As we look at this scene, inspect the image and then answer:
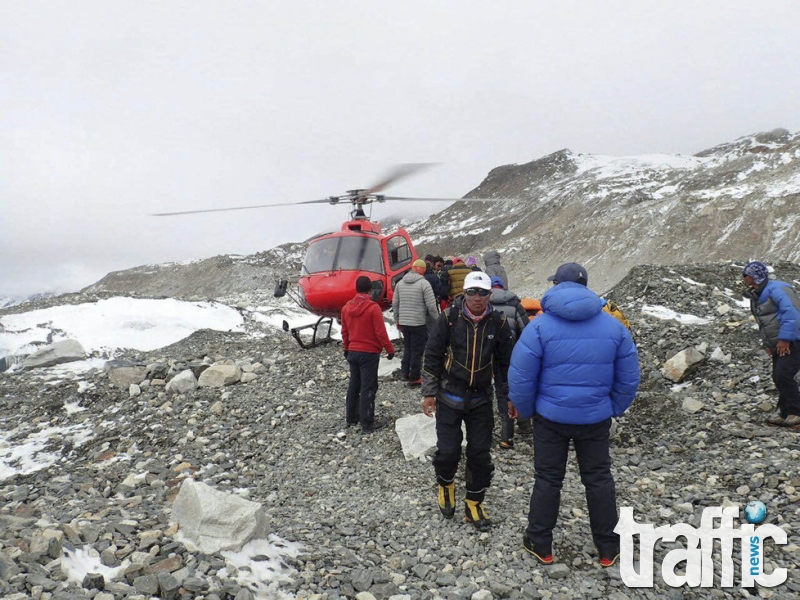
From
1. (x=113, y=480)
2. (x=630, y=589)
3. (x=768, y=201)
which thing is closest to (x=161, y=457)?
(x=113, y=480)

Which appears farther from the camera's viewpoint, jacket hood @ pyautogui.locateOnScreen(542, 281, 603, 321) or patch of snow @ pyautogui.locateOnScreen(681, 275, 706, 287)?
patch of snow @ pyautogui.locateOnScreen(681, 275, 706, 287)

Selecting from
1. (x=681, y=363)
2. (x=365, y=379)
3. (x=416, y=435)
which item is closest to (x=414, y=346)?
(x=365, y=379)

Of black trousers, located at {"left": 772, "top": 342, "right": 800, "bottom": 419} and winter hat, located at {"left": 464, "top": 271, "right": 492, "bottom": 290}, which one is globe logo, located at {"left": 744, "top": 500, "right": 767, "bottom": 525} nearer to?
black trousers, located at {"left": 772, "top": 342, "right": 800, "bottom": 419}

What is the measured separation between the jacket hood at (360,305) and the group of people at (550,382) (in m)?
2.15

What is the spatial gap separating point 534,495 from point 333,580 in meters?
1.75

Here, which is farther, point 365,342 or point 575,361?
point 365,342

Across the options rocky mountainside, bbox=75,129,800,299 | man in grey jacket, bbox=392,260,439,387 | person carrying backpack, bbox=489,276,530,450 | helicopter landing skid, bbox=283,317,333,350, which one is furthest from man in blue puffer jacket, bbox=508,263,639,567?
rocky mountainside, bbox=75,129,800,299

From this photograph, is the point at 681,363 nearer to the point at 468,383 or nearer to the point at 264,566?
the point at 468,383

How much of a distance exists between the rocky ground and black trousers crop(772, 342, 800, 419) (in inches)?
15.1

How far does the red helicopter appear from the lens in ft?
35.4

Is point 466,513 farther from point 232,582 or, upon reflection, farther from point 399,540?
point 232,582

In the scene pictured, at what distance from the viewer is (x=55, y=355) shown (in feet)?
34.8

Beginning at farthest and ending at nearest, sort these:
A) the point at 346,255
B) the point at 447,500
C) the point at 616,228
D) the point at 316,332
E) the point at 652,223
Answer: the point at 616,228
the point at 652,223
the point at 316,332
the point at 346,255
the point at 447,500

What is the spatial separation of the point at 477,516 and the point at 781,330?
4258 millimetres
